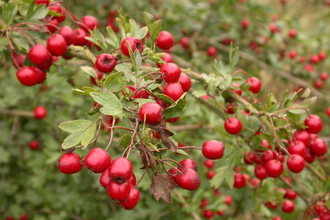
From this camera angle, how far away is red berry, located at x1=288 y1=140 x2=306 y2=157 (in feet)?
5.04

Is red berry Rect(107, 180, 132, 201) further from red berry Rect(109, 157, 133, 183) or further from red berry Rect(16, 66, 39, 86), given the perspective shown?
red berry Rect(16, 66, 39, 86)

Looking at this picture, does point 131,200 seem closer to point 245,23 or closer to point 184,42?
point 184,42

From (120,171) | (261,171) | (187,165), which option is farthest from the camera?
(261,171)

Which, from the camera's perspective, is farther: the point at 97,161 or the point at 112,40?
the point at 112,40

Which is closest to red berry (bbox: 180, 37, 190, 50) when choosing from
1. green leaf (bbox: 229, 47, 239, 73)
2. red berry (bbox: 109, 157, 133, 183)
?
green leaf (bbox: 229, 47, 239, 73)

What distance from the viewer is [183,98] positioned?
3.61 ft

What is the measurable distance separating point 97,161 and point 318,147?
3.91 feet

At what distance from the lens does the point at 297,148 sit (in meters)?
1.54

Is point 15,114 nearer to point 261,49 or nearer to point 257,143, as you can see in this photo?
point 257,143

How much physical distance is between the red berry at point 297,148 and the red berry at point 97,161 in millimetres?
926

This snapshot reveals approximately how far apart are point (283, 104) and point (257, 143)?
0.23 meters

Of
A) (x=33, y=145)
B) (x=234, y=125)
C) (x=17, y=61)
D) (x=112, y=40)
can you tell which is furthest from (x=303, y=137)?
(x=33, y=145)

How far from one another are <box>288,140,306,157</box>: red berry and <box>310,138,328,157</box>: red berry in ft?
0.59

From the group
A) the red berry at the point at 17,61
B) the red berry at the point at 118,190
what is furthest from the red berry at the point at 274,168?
the red berry at the point at 17,61
